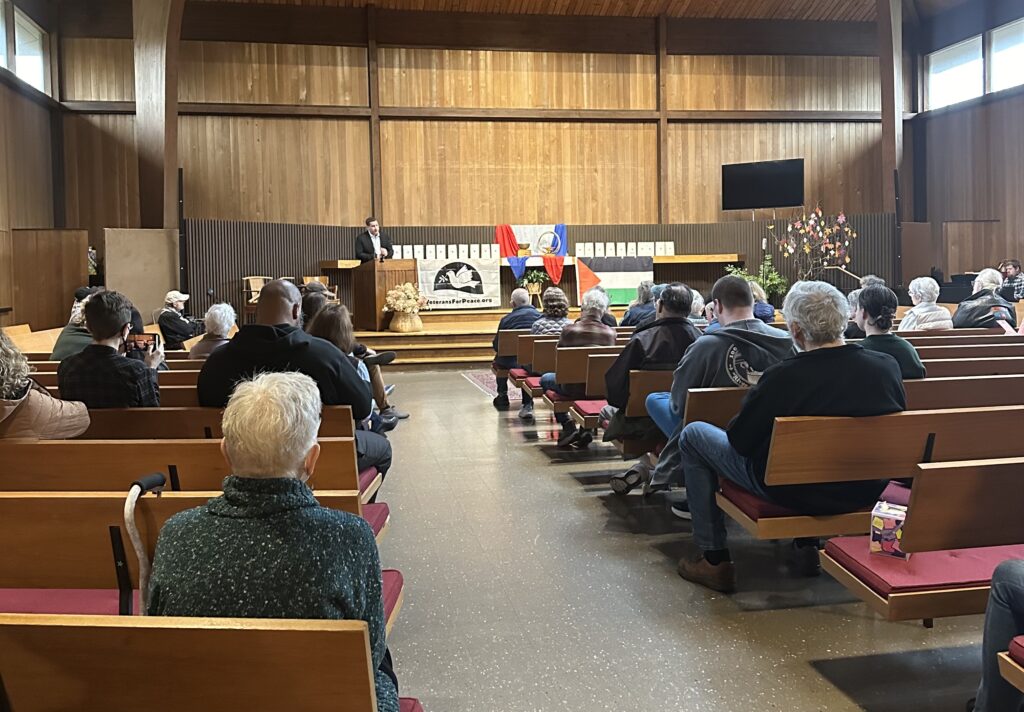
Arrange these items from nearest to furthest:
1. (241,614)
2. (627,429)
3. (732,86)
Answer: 1. (241,614)
2. (627,429)
3. (732,86)

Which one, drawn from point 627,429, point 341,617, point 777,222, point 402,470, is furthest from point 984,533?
point 777,222

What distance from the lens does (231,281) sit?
39.7 feet

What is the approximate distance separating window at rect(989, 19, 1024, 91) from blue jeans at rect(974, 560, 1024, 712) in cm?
1370

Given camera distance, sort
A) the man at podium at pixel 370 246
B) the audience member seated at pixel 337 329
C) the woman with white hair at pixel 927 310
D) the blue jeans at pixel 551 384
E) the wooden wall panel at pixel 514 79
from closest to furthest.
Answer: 1. the audience member seated at pixel 337 329
2. the blue jeans at pixel 551 384
3. the woman with white hair at pixel 927 310
4. the man at podium at pixel 370 246
5. the wooden wall panel at pixel 514 79

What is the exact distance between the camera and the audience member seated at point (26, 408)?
262cm

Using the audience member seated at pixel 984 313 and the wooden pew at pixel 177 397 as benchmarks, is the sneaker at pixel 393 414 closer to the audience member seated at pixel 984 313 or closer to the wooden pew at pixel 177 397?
the wooden pew at pixel 177 397

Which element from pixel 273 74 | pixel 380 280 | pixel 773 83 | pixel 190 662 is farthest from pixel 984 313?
pixel 273 74

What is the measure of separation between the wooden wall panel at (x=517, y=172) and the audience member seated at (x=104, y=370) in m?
10.9

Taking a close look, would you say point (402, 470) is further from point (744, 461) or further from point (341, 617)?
point (341, 617)

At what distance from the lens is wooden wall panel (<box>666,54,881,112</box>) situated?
14.7 m

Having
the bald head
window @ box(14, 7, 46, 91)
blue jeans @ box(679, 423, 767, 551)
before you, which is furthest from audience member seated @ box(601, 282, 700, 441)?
window @ box(14, 7, 46, 91)

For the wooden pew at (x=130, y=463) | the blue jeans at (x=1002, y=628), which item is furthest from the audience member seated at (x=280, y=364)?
the blue jeans at (x=1002, y=628)

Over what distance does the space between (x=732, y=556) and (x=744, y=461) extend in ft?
2.30

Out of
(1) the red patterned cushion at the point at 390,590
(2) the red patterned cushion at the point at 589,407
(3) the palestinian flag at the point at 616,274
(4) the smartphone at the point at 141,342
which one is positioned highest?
(3) the palestinian flag at the point at 616,274
